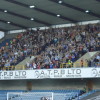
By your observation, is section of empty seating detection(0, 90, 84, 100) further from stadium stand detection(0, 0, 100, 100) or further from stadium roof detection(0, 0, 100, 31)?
stadium roof detection(0, 0, 100, 31)

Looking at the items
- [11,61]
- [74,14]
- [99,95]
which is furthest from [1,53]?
[99,95]

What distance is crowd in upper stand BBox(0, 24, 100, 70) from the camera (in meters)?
38.0

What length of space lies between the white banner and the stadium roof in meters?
6.16

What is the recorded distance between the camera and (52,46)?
4166 cm

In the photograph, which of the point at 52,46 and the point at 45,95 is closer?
the point at 45,95

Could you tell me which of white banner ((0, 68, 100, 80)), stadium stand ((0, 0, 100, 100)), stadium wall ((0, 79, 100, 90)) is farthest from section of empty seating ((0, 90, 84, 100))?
stadium wall ((0, 79, 100, 90))

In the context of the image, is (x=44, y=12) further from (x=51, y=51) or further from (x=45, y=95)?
(x=45, y=95)

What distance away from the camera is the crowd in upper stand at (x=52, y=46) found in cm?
3800

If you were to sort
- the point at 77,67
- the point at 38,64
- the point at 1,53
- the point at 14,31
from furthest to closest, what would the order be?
1. the point at 14,31
2. the point at 1,53
3. the point at 38,64
4. the point at 77,67

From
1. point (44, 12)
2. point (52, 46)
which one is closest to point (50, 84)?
point (52, 46)

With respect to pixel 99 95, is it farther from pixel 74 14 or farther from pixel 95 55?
pixel 74 14

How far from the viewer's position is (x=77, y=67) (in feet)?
115

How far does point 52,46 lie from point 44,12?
356 centimetres

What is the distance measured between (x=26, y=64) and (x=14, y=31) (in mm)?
9992
